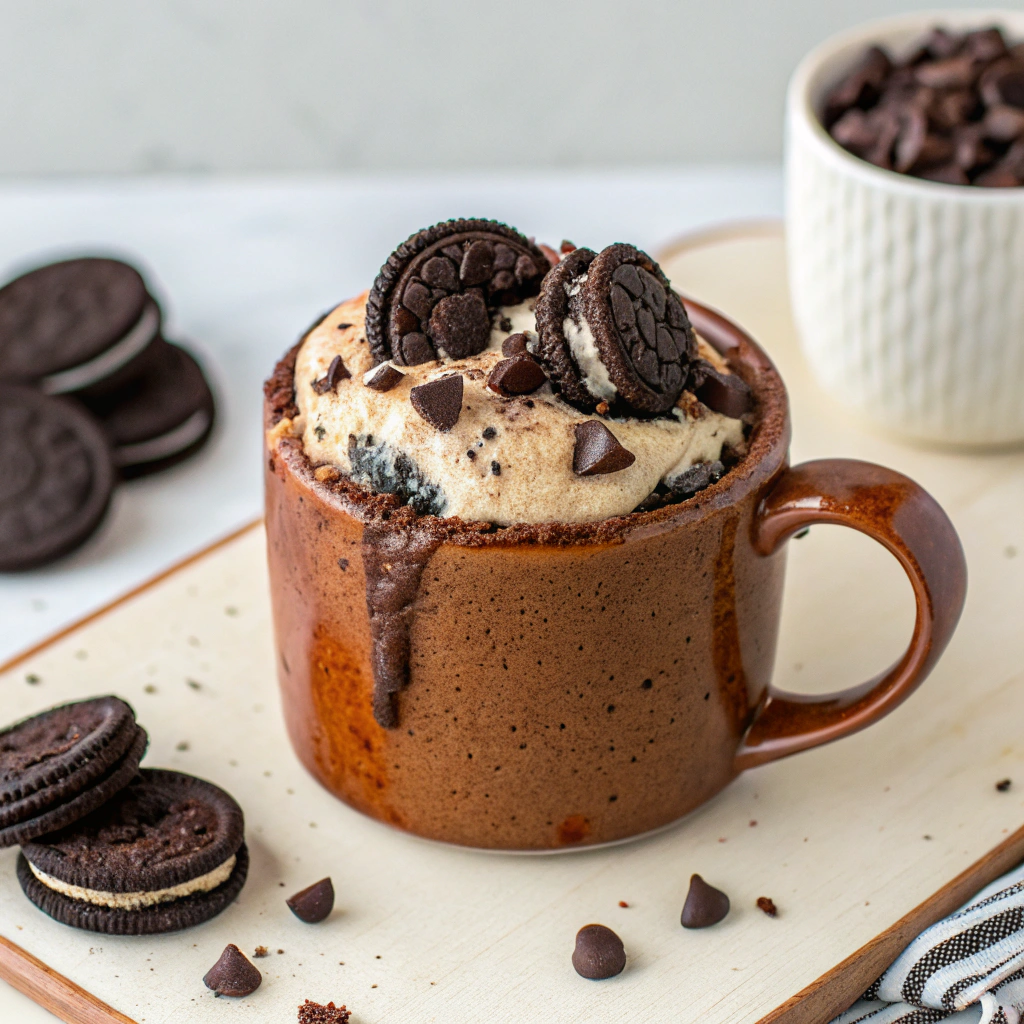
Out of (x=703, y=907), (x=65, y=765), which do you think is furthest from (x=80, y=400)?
(x=703, y=907)

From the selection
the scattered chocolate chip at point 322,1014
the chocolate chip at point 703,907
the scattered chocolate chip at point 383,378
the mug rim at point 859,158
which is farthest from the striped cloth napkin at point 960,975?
the mug rim at point 859,158

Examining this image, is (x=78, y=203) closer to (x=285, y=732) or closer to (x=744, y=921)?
(x=285, y=732)

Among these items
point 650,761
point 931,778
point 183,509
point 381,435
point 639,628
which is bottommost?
point 183,509

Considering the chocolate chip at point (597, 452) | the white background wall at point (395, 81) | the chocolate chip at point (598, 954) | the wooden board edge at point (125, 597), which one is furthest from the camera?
the white background wall at point (395, 81)

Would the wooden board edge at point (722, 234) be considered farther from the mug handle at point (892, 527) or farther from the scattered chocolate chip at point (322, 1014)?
the scattered chocolate chip at point (322, 1014)

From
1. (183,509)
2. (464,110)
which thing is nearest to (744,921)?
(183,509)

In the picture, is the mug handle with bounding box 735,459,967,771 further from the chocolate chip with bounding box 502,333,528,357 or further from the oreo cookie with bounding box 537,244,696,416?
the chocolate chip with bounding box 502,333,528,357

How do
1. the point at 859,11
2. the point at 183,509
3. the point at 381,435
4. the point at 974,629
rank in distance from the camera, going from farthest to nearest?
the point at 859,11 → the point at 183,509 → the point at 974,629 → the point at 381,435
